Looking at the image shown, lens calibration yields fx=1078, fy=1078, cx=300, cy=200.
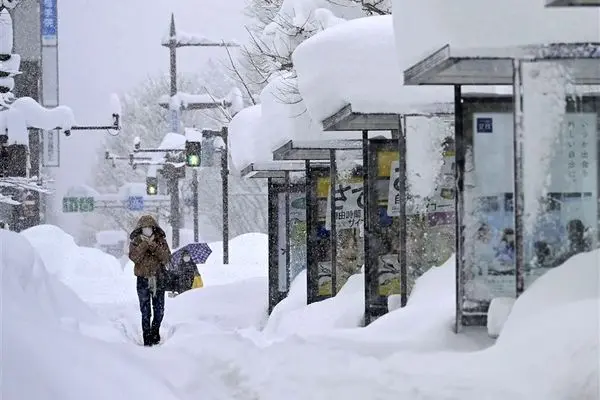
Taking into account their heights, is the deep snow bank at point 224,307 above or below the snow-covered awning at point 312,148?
below

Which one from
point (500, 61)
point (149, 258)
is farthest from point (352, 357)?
point (149, 258)

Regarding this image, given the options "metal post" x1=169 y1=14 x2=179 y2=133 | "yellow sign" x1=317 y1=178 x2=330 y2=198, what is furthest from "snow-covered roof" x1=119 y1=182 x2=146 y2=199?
"yellow sign" x1=317 y1=178 x2=330 y2=198

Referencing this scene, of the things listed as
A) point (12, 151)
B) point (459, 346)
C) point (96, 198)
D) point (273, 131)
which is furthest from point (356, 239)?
point (96, 198)

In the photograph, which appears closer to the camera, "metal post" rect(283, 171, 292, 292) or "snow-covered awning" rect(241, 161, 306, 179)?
"metal post" rect(283, 171, 292, 292)

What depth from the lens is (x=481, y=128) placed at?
8984 mm

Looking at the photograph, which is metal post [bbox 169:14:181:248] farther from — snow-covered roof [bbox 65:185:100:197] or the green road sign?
snow-covered roof [bbox 65:185:100:197]

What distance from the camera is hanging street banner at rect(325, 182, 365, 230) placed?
14.1m

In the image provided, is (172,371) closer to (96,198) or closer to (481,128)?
(481,128)

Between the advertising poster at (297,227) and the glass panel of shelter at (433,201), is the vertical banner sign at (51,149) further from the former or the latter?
the glass panel of shelter at (433,201)

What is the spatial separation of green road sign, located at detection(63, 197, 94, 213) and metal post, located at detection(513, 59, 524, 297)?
2009 inches

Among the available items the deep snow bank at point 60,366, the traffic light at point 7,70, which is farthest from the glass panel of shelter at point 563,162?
the traffic light at point 7,70

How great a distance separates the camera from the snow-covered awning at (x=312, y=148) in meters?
14.4

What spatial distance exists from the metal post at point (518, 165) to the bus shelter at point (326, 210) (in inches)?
239

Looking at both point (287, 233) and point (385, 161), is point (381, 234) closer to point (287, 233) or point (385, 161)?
point (385, 161)
